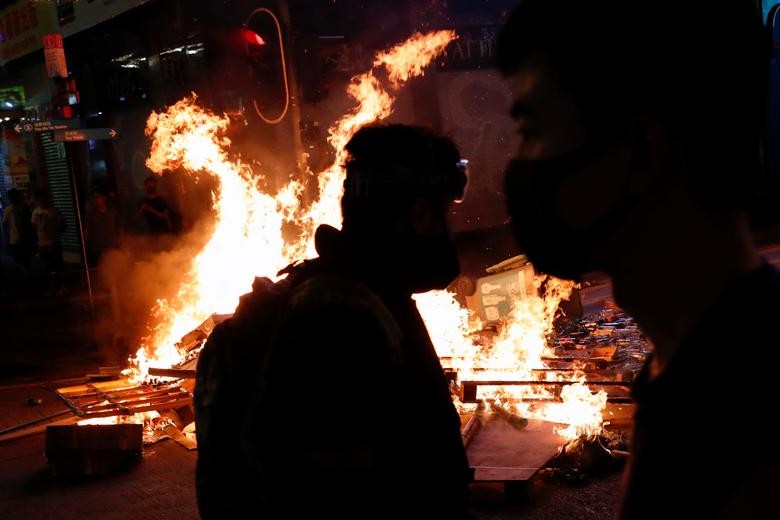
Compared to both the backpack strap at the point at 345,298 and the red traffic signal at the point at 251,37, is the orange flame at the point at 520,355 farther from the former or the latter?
the red traffic signal at the point at 251,37

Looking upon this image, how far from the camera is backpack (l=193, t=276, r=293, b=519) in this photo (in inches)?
80.5

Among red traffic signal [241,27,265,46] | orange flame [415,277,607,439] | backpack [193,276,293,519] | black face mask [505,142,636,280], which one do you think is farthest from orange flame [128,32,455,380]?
black face mask [505,142,636,280]

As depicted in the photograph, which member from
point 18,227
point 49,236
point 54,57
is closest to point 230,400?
point 54,57

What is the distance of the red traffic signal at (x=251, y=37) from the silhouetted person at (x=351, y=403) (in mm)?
9409

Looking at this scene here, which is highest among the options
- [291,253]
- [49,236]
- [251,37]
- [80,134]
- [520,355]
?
[251,37]

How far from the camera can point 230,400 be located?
2080 millimetres

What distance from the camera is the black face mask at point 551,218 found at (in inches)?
50.3

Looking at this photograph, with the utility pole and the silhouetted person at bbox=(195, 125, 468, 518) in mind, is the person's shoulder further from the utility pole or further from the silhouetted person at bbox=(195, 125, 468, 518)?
the utility pole

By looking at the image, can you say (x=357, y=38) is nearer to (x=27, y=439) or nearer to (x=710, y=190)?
(x=27, y=439)

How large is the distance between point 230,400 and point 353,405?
1.19 ft

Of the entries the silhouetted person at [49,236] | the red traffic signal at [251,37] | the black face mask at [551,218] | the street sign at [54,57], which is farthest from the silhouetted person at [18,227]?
the black face mask at [551,218]

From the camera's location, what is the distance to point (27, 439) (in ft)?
25.2

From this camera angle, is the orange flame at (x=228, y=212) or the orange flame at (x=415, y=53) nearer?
the orange flame at (x=228, y=212)

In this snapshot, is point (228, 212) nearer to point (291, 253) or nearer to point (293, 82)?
point (291, 253)
